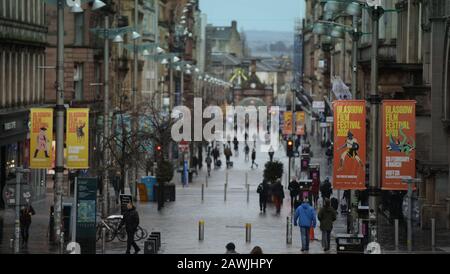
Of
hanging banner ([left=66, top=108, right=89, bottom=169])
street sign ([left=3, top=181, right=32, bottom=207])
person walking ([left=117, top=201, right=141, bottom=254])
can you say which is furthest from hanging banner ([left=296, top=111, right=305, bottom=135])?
street sign ([left=3, top=181, right=32, bottom=207])

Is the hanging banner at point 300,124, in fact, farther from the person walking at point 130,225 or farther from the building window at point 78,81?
the person walking at point 130,225

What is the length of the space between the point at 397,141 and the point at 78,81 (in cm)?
4456

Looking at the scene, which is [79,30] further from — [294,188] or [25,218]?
[25,218]

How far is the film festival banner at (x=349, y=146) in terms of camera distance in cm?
3653

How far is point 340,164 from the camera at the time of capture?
120 ft

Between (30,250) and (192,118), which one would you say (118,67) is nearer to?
(192,118)

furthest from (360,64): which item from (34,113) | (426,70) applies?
(34,113)

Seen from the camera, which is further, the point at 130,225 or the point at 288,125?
the point at 288,125

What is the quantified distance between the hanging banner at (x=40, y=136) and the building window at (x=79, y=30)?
3720 cm

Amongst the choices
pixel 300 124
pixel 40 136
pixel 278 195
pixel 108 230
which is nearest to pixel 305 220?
pixel 108 230

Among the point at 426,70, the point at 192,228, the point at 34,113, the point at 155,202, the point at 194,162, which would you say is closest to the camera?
the point at 34,113

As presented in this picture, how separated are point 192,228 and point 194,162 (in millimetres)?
46527

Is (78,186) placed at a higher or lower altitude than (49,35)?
lower

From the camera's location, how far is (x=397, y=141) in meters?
35.3
